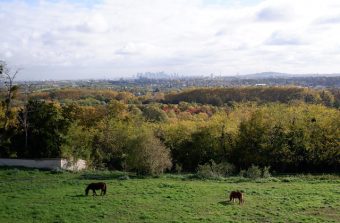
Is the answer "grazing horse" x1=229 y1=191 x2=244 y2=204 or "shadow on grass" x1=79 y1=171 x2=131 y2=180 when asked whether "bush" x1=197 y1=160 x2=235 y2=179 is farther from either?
"grazing horse" x1=229 y1=191 x2=244 y2=204

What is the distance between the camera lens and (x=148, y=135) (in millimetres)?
44812

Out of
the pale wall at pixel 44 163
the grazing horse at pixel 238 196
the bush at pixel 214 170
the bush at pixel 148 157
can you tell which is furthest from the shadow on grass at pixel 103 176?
the grazing horse at pixel 238 196

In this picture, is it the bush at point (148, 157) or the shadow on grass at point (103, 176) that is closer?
the shadow on grass at point (103, 176)

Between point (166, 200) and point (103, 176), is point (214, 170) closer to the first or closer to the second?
point (103, 176)

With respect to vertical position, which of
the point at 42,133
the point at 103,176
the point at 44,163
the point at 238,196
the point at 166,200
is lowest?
the point at 103,176

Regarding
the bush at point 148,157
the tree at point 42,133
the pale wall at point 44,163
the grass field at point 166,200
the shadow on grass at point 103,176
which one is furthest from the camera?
the tree at point 42,133

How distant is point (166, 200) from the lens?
29234 millimetres

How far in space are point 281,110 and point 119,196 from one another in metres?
29.9

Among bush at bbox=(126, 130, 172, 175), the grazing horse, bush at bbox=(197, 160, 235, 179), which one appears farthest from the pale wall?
the grazing horse

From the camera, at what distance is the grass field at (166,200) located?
2481 centimetres

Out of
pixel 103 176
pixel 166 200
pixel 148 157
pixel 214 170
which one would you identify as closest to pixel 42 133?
pixel 103 176

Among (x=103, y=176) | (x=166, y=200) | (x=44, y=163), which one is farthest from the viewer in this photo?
(x=44, y=163)

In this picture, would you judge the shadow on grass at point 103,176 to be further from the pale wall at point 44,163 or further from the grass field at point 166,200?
the pale wall at point 44,163

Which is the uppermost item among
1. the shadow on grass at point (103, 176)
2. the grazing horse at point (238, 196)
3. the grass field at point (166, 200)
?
the grazing horse at point (238, 196)
